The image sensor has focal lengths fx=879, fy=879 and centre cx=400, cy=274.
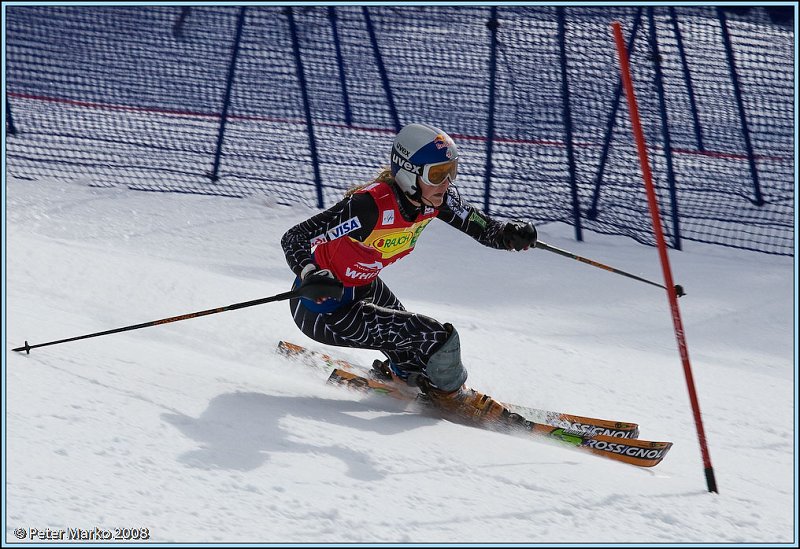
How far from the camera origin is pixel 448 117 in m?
12.3

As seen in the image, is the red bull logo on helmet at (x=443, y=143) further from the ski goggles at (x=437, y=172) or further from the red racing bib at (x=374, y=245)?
the red racing bib at (x=374, y=245)

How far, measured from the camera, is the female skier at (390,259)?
4250 millimetres

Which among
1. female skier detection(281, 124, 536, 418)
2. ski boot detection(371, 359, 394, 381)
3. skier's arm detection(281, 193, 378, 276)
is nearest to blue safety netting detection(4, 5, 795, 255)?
ski boot detection(371, 359, 394, 381)

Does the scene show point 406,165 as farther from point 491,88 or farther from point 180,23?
point 180,23

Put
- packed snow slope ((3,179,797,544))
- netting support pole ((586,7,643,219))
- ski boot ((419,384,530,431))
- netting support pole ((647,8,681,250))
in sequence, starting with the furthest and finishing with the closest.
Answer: netting support pole ((586,7,643,219))
netting support pole ((647,8,681,250))
ski boot ((419,384,530,431))
packed snow slope ((3,179,797,544))

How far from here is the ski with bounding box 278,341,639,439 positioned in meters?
4.59

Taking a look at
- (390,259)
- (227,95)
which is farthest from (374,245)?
(227,95)

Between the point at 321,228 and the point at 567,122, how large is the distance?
478 centimetres

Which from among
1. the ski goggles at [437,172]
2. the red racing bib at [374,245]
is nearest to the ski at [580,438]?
the red racing bib at [374,245]

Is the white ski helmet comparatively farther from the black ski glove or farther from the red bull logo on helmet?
the black ski glove

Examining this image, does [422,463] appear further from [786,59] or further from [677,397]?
[786,59]

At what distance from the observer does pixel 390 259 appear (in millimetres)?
4652

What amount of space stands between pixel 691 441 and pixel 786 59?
7684 millimetres

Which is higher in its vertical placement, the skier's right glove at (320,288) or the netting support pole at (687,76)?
the netting support pole at (687,76)
